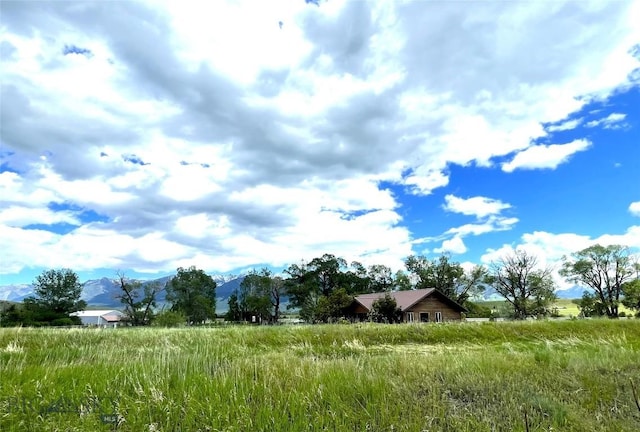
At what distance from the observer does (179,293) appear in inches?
4491

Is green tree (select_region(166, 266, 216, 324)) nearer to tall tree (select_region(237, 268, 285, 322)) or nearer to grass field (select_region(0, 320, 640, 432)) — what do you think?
tall tree (select_region(237, 268, 285, 322))

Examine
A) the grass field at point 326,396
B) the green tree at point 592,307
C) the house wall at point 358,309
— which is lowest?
the green tree at point 592,307

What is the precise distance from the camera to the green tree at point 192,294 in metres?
102

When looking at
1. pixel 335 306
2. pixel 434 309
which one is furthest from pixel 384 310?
pixel 335 306

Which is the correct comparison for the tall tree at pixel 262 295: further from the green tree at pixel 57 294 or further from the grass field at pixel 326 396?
the grass field at pixel 326 396

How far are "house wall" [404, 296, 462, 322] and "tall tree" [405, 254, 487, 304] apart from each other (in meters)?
23.3

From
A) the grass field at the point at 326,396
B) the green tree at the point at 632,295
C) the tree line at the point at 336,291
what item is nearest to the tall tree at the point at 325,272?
the tree line at the point at 336,291

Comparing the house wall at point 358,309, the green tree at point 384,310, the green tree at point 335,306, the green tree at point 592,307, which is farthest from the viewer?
the green tree at point 592,307

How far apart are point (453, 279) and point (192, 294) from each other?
71869mm

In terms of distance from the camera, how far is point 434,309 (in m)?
60.3

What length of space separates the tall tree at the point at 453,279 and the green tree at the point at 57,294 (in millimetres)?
82589

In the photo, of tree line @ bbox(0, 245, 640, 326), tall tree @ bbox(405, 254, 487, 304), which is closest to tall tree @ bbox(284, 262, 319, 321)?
tree line @ bbox(0, 245, 640, 326)

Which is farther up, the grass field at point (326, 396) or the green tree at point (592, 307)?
the grass field at point (326, 396)

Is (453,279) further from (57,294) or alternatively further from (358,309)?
(57,294)
